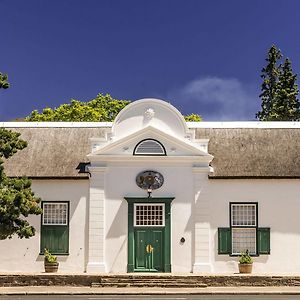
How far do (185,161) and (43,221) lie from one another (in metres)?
6.41

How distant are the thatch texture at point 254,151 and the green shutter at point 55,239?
6.76m

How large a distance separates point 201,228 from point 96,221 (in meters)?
4.36

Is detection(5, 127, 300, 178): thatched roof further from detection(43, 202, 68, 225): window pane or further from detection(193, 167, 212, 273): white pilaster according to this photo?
detection(43, 202, 68, 225): window pane

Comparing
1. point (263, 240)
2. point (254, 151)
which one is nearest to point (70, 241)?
point (263, 240)

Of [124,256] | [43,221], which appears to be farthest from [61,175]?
A: [124,256]

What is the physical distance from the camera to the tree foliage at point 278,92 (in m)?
55.3

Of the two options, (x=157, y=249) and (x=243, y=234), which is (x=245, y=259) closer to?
(x=243, y=234)

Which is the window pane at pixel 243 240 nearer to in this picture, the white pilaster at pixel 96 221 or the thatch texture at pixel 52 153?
the white pilaster at pixel 96 221

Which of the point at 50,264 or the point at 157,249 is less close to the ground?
the point at 157,249

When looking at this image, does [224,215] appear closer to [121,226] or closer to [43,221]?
[121,226]

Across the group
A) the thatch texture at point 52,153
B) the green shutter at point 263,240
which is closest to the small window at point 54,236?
the thatch texture at point 52,153

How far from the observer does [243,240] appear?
1137 inches

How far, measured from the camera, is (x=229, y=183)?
29156 millimetres

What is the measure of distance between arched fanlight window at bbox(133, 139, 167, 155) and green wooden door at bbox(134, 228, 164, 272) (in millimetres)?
3199
